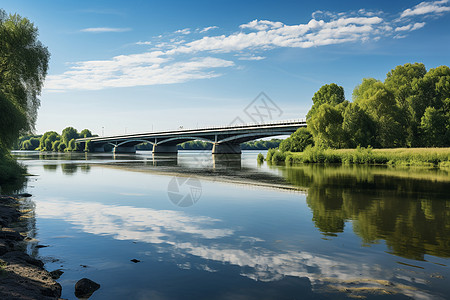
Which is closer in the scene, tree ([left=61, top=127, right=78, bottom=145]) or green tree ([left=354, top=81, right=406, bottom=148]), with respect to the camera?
green tree ([left=354, top=81, right=406, bottom=148])

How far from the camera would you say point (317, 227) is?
12.3 meters

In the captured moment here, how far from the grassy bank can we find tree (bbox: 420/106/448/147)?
12.9 m

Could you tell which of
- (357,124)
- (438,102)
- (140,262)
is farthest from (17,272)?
(438,102)

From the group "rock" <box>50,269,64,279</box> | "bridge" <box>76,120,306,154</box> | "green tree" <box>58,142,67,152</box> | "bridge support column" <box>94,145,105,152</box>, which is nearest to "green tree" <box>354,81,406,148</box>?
"bridge" <box>76,120,306,154</box>

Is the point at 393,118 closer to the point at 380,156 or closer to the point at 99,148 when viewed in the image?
the point at 380,156

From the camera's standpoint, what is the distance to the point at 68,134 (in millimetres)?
189875

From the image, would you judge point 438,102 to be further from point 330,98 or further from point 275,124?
point 275,124

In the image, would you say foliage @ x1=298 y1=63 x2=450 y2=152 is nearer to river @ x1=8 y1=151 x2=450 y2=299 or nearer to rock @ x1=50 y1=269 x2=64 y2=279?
river @ x1=8 y1=151 x2=450 y2=299

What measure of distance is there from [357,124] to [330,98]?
846 inches

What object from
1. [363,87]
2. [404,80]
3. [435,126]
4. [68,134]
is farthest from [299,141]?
[68,134]

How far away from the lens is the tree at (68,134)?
185 meters

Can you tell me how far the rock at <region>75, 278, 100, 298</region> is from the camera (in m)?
6.67

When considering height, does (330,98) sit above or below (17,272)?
above

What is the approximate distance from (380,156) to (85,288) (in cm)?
5335
